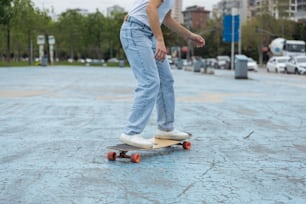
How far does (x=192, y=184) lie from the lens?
11.2 feet

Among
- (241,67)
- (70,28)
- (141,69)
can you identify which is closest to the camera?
(141,69)

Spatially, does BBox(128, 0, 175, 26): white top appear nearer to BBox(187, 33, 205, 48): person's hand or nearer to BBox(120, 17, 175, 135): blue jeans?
BBox(120, 17, 175, 135): blue jeans

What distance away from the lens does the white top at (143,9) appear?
4395mm

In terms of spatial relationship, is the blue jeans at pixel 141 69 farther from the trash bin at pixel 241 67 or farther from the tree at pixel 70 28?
the tree at pixel 70 28

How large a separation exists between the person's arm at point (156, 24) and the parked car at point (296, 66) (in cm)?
3184

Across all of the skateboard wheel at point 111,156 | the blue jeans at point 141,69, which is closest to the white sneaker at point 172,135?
the blue jeans at point 141,69

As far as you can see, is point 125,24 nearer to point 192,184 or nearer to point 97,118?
point 192,184

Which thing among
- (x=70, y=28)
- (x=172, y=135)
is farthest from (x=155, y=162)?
(x=70, y=28)

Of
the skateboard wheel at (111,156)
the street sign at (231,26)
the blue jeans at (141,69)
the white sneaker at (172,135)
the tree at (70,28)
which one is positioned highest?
the tree at (70,28)

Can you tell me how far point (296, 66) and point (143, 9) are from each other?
32809mm

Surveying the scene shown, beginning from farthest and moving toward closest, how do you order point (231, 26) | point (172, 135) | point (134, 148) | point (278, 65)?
point (231, 26) < point (278, 65) < point (172, 135) < point (134, 148)

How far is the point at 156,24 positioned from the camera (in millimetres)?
4258

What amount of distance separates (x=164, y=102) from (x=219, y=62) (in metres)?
53.2

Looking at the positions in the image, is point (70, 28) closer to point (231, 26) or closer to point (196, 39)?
point (231, 26)
